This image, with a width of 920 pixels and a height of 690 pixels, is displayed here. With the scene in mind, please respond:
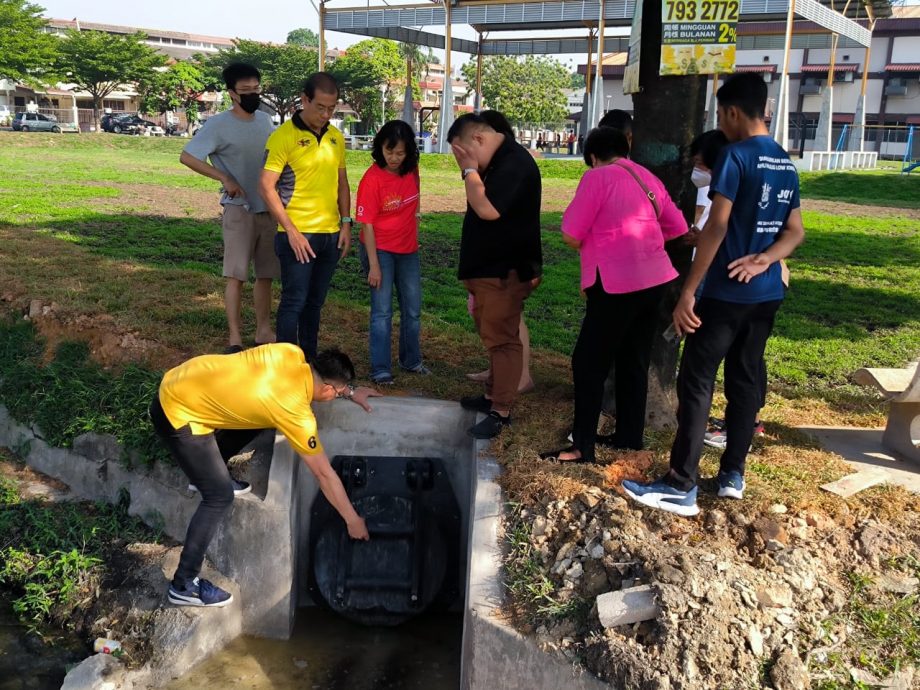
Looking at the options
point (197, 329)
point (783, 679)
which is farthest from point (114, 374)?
point (783, 679)

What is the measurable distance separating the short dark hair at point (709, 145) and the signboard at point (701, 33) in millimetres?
312

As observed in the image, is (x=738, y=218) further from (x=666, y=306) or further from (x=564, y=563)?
(x=564, y=563)

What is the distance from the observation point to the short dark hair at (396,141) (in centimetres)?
515

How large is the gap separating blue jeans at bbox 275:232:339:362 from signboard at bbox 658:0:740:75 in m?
2.28

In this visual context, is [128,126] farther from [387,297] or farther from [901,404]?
[901,404]

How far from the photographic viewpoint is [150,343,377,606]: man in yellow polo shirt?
12.7ft

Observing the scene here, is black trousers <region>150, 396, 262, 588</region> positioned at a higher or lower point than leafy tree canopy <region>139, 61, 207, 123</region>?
lower

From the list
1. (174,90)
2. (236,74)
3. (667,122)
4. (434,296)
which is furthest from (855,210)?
(174,90)

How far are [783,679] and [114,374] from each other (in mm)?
4558

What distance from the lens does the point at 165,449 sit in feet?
16.5

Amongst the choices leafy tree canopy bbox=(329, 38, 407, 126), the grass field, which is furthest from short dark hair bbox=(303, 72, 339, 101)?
leafy tree canopy bbox=(329, 38, 407, 126)

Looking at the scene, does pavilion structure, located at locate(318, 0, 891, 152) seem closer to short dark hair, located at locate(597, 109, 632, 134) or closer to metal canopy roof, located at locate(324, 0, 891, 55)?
metal canopy roof, located at locate(324, 0, 891, 55)

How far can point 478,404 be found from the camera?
4977 mm

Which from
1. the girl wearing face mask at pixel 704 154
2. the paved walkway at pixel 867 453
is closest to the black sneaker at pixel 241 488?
the girl wearing face mask at pixel 704 154
